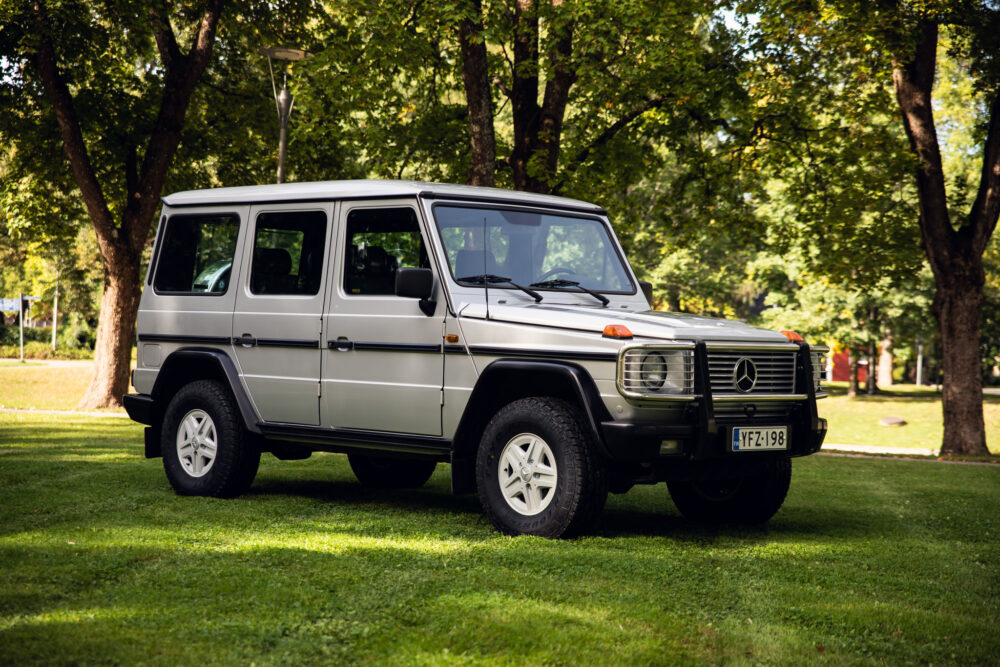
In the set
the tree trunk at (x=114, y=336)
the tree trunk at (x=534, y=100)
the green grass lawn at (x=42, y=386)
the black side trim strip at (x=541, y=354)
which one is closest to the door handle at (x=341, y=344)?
the black side trim strip at (x=541, y=354)

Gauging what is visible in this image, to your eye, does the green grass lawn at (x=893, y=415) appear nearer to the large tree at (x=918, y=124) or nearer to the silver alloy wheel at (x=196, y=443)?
the large tree at (x=918, y=124)

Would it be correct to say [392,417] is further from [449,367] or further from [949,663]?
[949,663]

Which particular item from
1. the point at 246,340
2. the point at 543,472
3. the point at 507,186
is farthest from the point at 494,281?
the point at 507,186

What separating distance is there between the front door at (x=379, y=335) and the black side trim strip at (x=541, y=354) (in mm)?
375

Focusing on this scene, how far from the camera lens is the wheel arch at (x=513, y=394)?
662 centimetres

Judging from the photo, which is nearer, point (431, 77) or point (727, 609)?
point (727, 609)

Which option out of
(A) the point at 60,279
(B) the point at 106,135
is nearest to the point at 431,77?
(B) the point at 106,135

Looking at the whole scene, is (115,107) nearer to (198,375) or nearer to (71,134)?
(71,134)

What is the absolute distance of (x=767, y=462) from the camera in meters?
7.38

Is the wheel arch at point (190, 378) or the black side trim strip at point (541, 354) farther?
the wheel arch at point (190, 378)

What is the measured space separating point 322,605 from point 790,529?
4.02 metres

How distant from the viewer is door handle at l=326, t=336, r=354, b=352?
7.86m

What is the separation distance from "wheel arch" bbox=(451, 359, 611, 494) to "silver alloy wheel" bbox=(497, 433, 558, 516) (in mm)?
342

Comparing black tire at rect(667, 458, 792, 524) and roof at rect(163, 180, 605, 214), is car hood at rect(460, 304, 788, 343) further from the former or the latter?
black tire at rect(667, 458, 792, 524)
